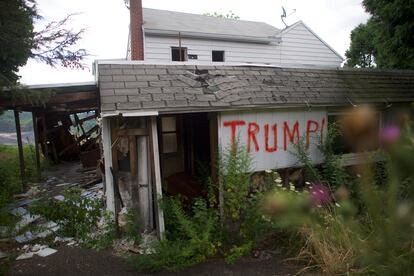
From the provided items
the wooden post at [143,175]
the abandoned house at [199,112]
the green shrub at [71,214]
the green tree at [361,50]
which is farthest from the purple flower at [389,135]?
the green tree at [361,50]

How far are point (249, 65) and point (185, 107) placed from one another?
247 cm

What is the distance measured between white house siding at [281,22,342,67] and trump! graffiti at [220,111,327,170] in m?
10.0

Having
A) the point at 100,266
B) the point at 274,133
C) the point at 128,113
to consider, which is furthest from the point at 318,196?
the point at 274,133

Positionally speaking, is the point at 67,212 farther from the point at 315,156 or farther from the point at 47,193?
the point at 315,156

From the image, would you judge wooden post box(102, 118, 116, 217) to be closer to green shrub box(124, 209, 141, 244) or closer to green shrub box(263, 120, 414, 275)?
green shrub box(124, 209, 141, 244)

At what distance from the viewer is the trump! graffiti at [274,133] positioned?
6547mm

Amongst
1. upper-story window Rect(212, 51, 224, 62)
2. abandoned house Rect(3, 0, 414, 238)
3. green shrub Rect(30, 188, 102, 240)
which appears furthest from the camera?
upper-story window Rect(212, 51, 224, 62)

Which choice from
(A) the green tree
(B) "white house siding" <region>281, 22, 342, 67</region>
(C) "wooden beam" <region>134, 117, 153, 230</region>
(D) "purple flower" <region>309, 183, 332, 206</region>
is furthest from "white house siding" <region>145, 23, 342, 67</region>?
(D) "purple flower" <region>309, 183, 332, 206</region>

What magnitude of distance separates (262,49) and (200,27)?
3.16 m

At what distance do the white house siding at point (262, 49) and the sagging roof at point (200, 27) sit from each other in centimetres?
37

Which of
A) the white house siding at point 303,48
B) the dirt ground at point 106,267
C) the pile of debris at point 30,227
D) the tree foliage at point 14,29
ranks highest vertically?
the white house siding at point 303,48

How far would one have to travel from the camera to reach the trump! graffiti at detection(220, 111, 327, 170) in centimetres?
655

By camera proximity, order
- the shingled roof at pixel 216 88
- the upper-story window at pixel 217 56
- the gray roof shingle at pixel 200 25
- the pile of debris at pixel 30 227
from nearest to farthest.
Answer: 1. the shingled roof at pixel 216 88
2. the pile of debris at pixel 30 227
3. the gray roof shingle at pixel 200 25
4. the upper-story window at pixel 217 56

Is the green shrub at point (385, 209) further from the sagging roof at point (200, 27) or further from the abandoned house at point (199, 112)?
the sagging roof at point (200, 27)
